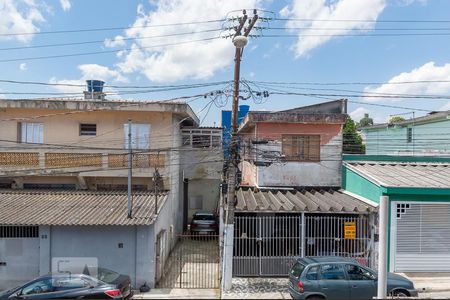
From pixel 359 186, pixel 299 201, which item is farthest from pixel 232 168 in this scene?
pixel 359 186

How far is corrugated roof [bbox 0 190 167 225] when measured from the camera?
1190cm

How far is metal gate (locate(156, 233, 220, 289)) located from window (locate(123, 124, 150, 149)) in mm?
4659

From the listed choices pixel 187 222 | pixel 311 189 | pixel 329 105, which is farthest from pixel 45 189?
pixel 329 105

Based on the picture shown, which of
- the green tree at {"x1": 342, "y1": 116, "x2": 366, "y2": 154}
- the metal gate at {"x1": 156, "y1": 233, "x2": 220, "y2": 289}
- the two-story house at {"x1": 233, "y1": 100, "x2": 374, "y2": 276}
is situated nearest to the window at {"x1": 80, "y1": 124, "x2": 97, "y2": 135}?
the metal gate at {"x1": 156, "y1": 233, "x2": 220, "y2": 289}

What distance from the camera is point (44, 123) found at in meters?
16.2

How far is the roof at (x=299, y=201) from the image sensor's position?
12727mm

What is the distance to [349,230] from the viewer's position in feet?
42.8

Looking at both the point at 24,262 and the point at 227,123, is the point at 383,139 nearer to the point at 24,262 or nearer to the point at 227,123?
the point at 227,123

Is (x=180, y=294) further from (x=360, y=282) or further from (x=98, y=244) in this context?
(x=360, y=282)

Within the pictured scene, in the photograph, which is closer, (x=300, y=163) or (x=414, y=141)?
(x=300, y=163)

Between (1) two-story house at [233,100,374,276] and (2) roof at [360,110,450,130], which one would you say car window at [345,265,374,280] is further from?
(2) roof at [360,110,450,130]

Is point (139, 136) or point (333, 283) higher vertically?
point (139, 136)

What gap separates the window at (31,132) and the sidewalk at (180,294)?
930 cm

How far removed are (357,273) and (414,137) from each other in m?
18.2
